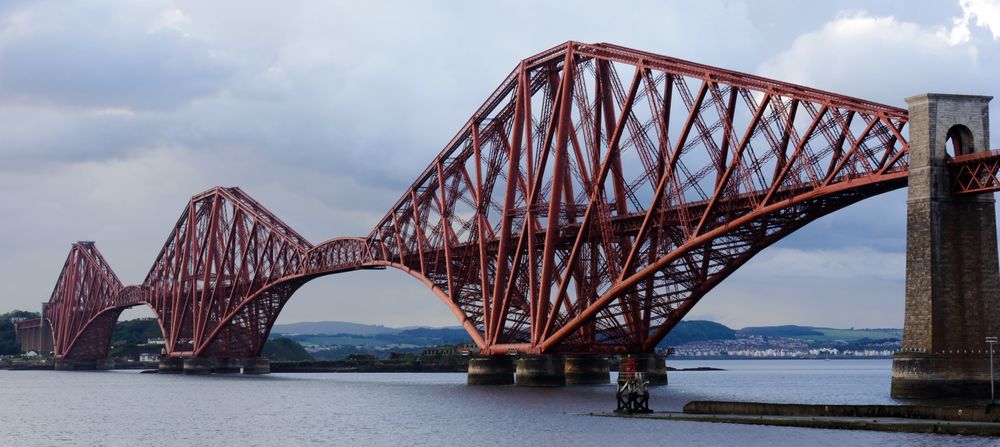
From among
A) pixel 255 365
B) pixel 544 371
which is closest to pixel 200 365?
pixel 255 365

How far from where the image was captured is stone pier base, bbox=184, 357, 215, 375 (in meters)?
192

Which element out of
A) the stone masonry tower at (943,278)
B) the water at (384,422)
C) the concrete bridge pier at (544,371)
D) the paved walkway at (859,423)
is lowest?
the water at (384,422)

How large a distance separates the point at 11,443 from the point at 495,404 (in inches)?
1226

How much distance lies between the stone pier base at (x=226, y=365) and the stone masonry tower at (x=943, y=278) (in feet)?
451

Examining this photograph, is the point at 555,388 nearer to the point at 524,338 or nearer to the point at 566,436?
the point at 524,338

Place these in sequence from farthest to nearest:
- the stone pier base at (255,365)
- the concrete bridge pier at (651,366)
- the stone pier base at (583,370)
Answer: the stone pier base at (255,365) → the stone pier base at (583,370) → the concrete bridge pier at (651,366)

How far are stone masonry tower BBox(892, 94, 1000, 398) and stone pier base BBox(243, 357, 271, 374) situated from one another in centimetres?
13163

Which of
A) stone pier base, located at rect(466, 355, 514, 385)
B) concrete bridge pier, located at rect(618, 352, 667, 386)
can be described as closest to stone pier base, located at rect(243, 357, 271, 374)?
stone pier base, located at rect(466, 355, 514, 385)

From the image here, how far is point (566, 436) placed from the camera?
6353 cm

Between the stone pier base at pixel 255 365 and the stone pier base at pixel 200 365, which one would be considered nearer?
the stone pier base at pixel 255 365

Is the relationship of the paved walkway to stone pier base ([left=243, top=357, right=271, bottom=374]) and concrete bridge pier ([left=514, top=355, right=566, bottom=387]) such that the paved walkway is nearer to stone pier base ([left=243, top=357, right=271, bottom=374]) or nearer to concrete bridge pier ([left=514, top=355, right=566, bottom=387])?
concrete bridge pier ([left=514, top=355, right=566, bottom=387])

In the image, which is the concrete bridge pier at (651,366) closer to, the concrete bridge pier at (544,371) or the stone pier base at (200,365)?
the concrete bridge pier at (544,371)

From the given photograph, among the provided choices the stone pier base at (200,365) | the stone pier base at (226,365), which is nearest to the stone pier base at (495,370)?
the stone pier base at (226,365)

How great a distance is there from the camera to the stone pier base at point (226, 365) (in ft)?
627
